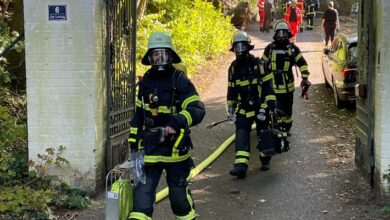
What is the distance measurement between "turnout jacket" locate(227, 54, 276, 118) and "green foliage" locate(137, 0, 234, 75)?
20.9 ft

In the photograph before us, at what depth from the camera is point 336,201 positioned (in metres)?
6.45

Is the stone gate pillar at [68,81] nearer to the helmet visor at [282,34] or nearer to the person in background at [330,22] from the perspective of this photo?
the helmet visor at [282,34]

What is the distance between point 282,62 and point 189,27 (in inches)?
356

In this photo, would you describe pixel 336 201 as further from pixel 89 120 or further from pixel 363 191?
pixel 89 120

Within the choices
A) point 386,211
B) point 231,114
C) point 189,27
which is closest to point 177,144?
point 386,211

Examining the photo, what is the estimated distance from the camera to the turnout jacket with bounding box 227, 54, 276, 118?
7297 millimetres

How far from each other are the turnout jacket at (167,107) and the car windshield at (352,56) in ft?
23.0

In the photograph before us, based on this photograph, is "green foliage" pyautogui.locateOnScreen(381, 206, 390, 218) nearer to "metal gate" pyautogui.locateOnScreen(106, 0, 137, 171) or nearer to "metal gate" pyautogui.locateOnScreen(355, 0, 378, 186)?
"metal gate" pyautogui.locateOnScreen(355, 0, 378, 186)

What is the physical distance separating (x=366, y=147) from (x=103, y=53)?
11.3 feet

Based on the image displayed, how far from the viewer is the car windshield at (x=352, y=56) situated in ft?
36.4

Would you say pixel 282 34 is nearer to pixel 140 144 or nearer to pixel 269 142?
pixel 269 142

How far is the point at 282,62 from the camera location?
8.80 m

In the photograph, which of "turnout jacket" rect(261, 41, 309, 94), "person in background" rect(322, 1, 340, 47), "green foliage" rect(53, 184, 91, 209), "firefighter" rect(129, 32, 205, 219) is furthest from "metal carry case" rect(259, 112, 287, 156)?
"person in background" rect(322, 1, 340, 47)

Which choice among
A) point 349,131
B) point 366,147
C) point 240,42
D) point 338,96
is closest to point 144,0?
point 338,96
